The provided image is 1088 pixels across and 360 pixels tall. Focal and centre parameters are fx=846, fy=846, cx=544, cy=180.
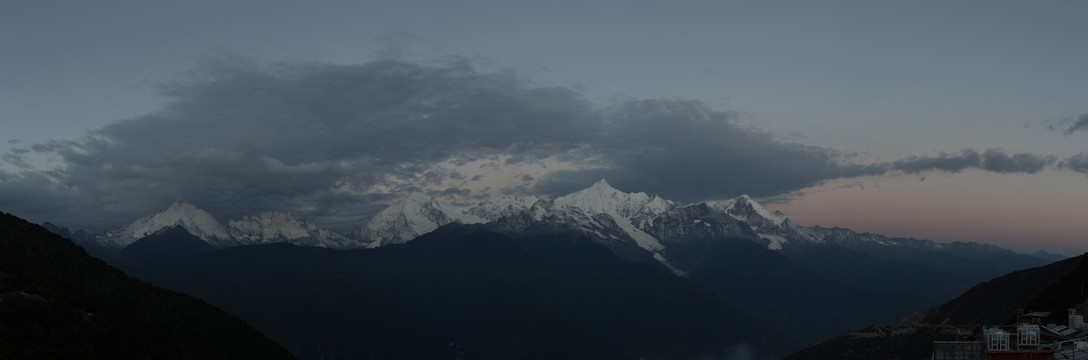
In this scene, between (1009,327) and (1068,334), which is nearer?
(1068,334)

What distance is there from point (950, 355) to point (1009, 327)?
45870 mm

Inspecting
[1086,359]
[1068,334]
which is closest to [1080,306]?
[1068,334]

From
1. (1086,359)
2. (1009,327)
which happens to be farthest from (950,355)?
(1009,327)

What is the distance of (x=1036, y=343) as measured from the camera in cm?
14575

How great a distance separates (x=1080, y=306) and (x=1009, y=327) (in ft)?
50.4

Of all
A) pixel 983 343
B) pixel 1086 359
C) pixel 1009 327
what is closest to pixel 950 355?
pixel 983 343

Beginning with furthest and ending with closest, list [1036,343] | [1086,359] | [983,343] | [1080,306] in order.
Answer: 1. [1080,306]
2. [983,343]
3. [1036,343]
4. [1086,359]

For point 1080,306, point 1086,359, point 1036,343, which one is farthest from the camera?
point 1080,306

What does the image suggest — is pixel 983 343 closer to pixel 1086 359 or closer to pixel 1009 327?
pixel 1086 359

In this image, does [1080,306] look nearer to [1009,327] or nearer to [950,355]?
[1009,327]

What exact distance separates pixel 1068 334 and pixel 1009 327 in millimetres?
48892

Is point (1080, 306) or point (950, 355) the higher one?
point (1080, 306)

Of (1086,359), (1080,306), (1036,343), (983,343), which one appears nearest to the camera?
(1086,359)

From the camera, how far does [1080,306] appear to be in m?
191
